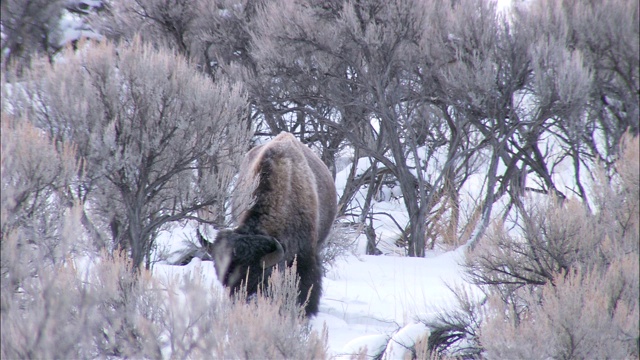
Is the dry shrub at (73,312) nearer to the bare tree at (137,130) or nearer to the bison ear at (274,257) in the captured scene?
the bison ear at (274,257)

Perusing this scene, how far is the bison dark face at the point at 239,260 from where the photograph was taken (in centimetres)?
464

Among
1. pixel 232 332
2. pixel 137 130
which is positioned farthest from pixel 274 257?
pixel 232 332

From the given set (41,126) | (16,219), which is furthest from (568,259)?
(41,126)

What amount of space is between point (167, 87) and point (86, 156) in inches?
34.4

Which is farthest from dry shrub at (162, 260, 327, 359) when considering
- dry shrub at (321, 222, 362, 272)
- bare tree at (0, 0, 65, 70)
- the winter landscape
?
bare tree at (0, 0, 65, 70)

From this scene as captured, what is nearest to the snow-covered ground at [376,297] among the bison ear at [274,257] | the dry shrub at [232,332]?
the bison ear at [274,257]

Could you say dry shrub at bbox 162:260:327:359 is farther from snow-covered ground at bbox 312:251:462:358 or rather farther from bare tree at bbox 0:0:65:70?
bare tree at bbox 0:0:65:70

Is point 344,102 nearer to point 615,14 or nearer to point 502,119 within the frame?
point 502,119

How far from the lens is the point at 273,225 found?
5434 mm

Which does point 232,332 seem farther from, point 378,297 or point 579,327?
point 378,297

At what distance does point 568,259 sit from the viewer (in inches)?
182

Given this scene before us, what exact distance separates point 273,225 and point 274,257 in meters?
0.59

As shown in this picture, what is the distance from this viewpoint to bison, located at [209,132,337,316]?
4.69m

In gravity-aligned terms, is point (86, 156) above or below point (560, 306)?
above
